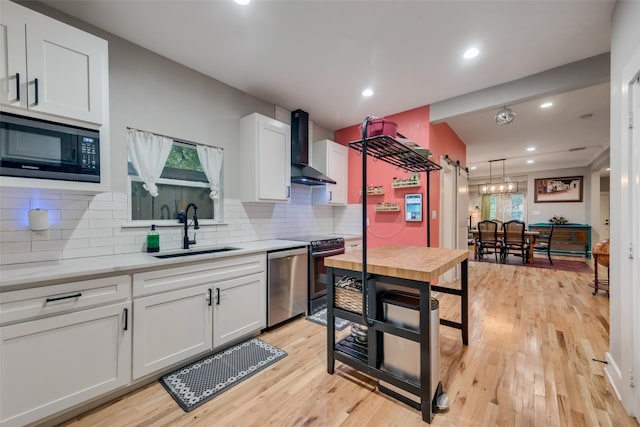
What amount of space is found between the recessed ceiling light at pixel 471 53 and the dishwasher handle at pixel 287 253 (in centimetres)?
256

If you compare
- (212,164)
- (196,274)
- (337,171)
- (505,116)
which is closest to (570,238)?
(505,116)

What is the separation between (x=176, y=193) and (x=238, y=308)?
1.34 meters

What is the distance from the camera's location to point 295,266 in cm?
292

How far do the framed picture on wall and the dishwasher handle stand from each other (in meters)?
9.19

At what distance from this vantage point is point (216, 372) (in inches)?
78.6

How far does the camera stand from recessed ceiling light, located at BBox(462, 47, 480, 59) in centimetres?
245

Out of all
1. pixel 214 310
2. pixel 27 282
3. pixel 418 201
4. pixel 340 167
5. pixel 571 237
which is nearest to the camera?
pixel 27 282

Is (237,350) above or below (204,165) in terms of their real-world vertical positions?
below

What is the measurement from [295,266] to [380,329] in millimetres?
1400

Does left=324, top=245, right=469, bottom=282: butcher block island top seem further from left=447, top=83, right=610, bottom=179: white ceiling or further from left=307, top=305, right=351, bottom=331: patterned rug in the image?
left=447, top=83, right=610, bottom=179: white ceiling

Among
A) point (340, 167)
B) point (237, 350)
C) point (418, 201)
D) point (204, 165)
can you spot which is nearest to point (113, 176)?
point (204, 165)

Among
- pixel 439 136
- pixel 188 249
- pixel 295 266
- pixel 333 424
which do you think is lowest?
pixel 333 424

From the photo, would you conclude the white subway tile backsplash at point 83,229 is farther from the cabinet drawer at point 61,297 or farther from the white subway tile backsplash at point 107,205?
the cabinet drawer at point 61,297

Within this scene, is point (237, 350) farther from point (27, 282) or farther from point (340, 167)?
point (340, 167)
